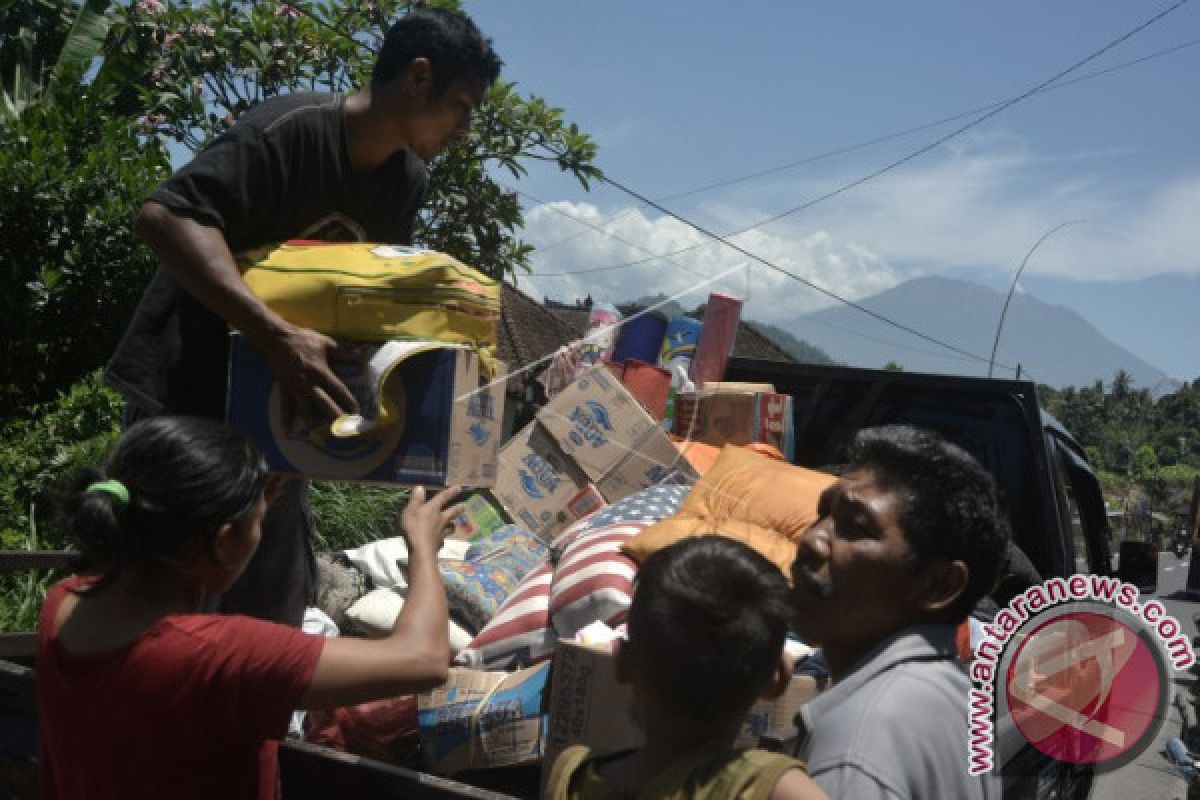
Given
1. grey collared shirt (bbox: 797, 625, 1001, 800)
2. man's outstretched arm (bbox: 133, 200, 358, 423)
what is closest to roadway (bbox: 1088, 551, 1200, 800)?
grey collared shirt (bbox: 797, 625, 1001, 800)

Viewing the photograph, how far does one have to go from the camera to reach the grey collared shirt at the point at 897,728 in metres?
1.38

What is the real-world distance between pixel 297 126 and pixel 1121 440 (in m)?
81.1

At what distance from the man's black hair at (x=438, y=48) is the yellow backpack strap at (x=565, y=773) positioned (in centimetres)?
137

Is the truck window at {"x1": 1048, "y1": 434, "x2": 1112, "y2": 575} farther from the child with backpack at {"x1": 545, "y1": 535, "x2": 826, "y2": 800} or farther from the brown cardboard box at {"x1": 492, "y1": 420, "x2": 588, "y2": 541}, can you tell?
the child with backpack at {"x1": 545, "y1": 535, "x2": 826, "y2": 800}

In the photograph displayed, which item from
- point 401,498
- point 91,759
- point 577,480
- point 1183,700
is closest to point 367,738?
point 91,759

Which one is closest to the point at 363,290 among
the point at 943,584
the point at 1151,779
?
the point at 943,584

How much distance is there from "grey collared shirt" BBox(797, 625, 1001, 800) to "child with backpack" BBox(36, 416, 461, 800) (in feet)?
1.88

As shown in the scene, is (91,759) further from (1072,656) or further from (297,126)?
(1072,656)

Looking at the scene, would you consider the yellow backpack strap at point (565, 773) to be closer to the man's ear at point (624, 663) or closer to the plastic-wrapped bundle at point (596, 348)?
the man's ear at point (624, 663)

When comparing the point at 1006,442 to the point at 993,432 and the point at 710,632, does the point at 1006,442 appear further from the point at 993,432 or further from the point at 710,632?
the point at 710,632

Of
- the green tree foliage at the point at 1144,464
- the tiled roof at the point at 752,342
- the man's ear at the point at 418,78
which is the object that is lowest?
the green tree foliage at the point at 1144,464

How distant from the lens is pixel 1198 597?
1591 cm

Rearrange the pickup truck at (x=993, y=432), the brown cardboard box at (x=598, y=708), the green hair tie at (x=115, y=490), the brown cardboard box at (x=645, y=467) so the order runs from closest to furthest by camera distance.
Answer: the green hair tie at (x=115, y=490), the brown cardboard box at (x=598, y=708), the pickup truck at (x=993, y=432), the brown cardboard box at (x=645, y=467)

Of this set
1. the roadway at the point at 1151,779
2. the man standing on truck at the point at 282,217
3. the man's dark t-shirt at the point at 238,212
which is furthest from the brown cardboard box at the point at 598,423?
the roadway at the point at 1151,779
